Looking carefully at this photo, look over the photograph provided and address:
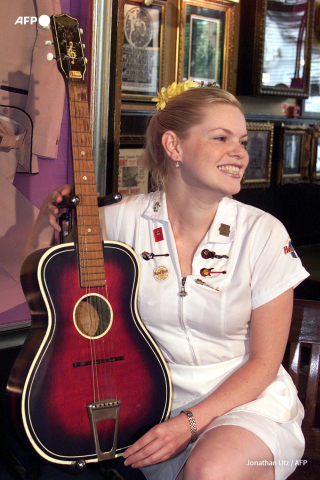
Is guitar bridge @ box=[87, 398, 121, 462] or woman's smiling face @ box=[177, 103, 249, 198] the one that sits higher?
woman's smiling face @ box=[177, 103, 249, 198]

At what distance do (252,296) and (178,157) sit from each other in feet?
1.65

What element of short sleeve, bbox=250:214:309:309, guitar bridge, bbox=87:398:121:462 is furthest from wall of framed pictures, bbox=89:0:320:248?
guitar bridge, bbox=87:398:121:462

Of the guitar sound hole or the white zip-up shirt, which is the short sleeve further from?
the guitar sound hole

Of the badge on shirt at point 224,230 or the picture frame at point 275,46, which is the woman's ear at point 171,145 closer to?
the badge on shirt at point 224,230

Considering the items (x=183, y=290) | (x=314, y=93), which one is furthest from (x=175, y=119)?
(x=314, y=93)

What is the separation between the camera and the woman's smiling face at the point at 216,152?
165 centimetres

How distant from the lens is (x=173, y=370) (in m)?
1.69

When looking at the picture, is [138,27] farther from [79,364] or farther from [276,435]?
[276,435]

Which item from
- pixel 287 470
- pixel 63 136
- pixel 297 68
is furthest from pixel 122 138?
pixel 287 470

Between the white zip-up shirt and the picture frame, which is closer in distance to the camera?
the white zip-up shirt

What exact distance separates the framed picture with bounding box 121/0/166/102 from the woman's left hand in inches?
77.0

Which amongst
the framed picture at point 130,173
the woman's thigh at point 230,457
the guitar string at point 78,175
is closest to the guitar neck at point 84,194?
the guitar string at point 78,175

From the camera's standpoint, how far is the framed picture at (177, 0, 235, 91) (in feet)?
10.3

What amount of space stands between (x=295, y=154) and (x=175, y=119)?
95.6 inches
